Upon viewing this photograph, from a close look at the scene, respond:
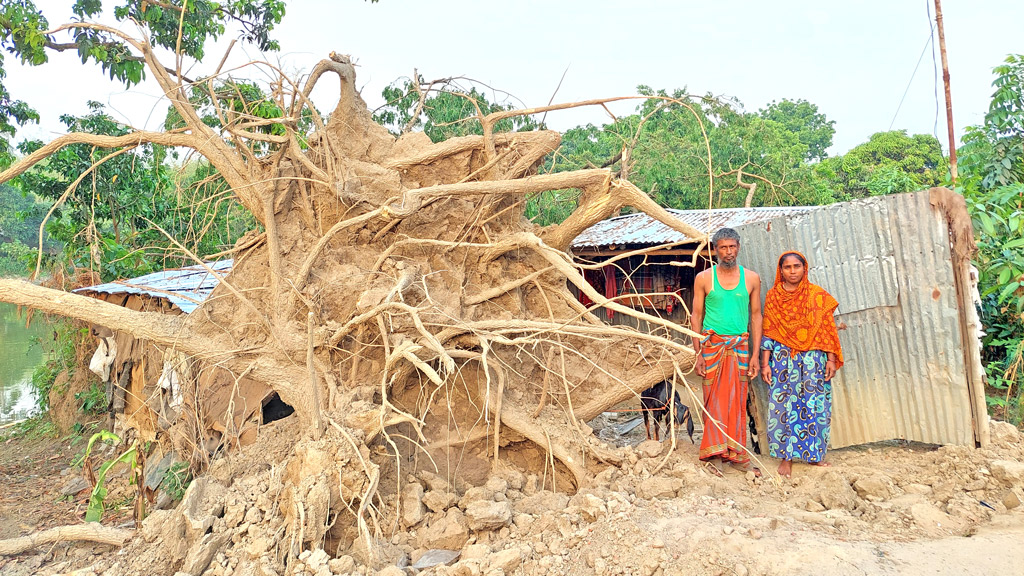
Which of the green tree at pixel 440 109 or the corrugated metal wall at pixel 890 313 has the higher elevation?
the green tree at pixel 440 109

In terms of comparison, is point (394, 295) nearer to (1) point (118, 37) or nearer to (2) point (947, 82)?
(1) point (118, 37)

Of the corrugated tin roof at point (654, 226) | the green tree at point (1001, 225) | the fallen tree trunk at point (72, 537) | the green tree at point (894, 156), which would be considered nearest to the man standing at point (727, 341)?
the green tree at point (1001, 225)

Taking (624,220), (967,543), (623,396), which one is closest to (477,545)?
(623,396)

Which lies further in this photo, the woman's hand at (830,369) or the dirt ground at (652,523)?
the woman's hand at (830,369)

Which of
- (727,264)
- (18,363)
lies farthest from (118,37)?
(18,363)

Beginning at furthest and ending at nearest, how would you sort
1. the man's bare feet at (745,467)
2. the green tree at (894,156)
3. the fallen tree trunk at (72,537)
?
the green tree at (894,156) < the man's bare feet at (745,467) < the fallen tree trunk at (72,537)

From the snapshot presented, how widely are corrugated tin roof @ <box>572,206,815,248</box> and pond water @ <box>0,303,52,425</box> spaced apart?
725 cm

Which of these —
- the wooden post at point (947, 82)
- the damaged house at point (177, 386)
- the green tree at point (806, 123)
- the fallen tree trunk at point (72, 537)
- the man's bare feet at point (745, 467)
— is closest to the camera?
the fallen tree trunk at point (72, 537)

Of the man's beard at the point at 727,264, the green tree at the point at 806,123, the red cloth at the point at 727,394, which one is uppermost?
the green tree at the point at 806,123

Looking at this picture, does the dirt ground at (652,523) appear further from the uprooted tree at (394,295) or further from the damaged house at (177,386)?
the damaged house at (177,386)

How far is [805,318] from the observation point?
395cm

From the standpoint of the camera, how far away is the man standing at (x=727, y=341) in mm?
4020

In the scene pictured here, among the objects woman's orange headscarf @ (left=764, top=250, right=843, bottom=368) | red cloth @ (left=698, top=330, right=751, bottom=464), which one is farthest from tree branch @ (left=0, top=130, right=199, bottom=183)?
woman's orange headscarf @ (left=764, top=250, right=843, bottom=368)

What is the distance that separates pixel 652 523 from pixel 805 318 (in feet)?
5.46
